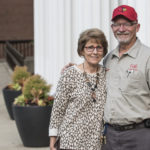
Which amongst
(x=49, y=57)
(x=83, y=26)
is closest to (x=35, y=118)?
(x=83, y=26)

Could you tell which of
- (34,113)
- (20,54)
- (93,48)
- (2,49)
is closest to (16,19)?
(2,49)

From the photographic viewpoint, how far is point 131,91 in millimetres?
3672

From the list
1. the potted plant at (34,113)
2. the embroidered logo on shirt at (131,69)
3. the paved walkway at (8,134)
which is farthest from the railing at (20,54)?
the embroidered logo on shirt at (131,69)

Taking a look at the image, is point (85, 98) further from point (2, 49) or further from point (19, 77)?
point (2, 49)

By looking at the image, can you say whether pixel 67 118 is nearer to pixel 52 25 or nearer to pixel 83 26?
pixel 83 26

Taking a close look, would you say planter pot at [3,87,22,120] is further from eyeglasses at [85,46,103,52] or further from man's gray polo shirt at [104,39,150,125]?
man's gray polo shirt at [104,39,150,125]

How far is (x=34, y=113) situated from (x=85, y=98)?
337 cm

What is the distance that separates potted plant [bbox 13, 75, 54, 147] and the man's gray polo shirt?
339cm

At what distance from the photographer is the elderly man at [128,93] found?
3662mm

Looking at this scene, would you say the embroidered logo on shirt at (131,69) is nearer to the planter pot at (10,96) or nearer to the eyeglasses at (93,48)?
the eyeglasses at (93,48)

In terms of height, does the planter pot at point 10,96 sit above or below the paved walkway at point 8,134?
above

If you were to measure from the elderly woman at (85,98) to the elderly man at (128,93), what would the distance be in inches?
3.5

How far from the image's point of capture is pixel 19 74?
9.80 m

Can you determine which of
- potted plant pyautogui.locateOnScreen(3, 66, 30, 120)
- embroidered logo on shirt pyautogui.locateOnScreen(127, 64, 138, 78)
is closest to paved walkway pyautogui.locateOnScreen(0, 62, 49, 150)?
potted plant pyautogui.locateOnScreen(3, 66, 30, 120)
